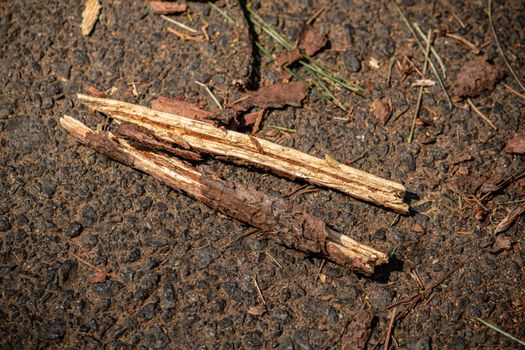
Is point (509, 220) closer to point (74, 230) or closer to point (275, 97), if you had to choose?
point (275, 97)

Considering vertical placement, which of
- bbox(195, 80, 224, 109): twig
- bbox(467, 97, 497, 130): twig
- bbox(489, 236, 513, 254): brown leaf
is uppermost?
bbox(195, 80, 224, 109): twig

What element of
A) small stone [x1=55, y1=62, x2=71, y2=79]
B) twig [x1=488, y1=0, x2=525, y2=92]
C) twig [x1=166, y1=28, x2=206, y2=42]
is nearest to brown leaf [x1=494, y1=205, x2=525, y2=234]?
twig [x1=488, y1=0, x2=525, y2=92]

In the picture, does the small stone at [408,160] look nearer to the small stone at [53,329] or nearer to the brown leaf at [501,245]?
the brown leaf at [501,245]

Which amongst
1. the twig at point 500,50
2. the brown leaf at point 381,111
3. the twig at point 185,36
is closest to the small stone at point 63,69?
the twig at point 185,36

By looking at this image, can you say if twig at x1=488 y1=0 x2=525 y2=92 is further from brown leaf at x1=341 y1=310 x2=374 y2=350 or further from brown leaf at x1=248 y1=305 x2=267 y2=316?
brown leaf at x1=248 y1=305 x2=267 y2=316

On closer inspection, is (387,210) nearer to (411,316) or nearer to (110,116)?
(411,316)

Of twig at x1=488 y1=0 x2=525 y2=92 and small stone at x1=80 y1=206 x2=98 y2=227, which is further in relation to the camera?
twig at x1=488 y1=0 x2=525 y2=92

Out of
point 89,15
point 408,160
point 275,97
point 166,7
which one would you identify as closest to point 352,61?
point 275,97
